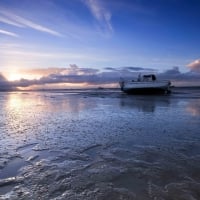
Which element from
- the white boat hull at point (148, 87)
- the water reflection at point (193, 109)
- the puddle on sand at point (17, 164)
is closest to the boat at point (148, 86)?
the white boat hull at point (148, 87)

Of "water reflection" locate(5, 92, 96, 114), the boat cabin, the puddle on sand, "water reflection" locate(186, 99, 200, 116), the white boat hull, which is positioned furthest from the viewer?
the boat cabin

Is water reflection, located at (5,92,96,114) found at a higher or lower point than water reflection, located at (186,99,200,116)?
lower

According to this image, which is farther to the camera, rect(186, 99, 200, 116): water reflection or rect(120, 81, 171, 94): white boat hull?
rect(120, 81, 171, 94): white boat hull

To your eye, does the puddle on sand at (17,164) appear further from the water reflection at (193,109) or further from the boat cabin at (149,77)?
the boat cabin at (149,77)

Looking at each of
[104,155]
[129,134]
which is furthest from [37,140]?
[129,134]

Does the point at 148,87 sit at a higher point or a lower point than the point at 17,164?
lower

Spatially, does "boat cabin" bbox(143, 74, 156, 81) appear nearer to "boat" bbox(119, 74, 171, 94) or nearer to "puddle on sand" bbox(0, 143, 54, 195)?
"boat" bbox(119, 74, 171, 94)

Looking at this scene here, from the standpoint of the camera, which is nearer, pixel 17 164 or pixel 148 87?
pixel 17 164

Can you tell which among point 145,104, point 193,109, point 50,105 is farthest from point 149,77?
point 193,109

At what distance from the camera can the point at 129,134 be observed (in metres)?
7.53

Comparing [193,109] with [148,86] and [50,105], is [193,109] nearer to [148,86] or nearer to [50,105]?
[50,105]

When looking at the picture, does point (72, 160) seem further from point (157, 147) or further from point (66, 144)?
point (157, 147)

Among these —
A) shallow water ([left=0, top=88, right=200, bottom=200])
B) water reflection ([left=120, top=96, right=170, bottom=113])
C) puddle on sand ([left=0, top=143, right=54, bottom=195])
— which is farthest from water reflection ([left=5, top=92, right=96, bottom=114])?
puddle on sand ([left=0, top=143, right=54, bottom=195])

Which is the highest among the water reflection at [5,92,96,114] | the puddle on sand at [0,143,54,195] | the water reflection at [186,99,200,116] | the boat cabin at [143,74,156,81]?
the boat cabin at [143,74,156,81]
